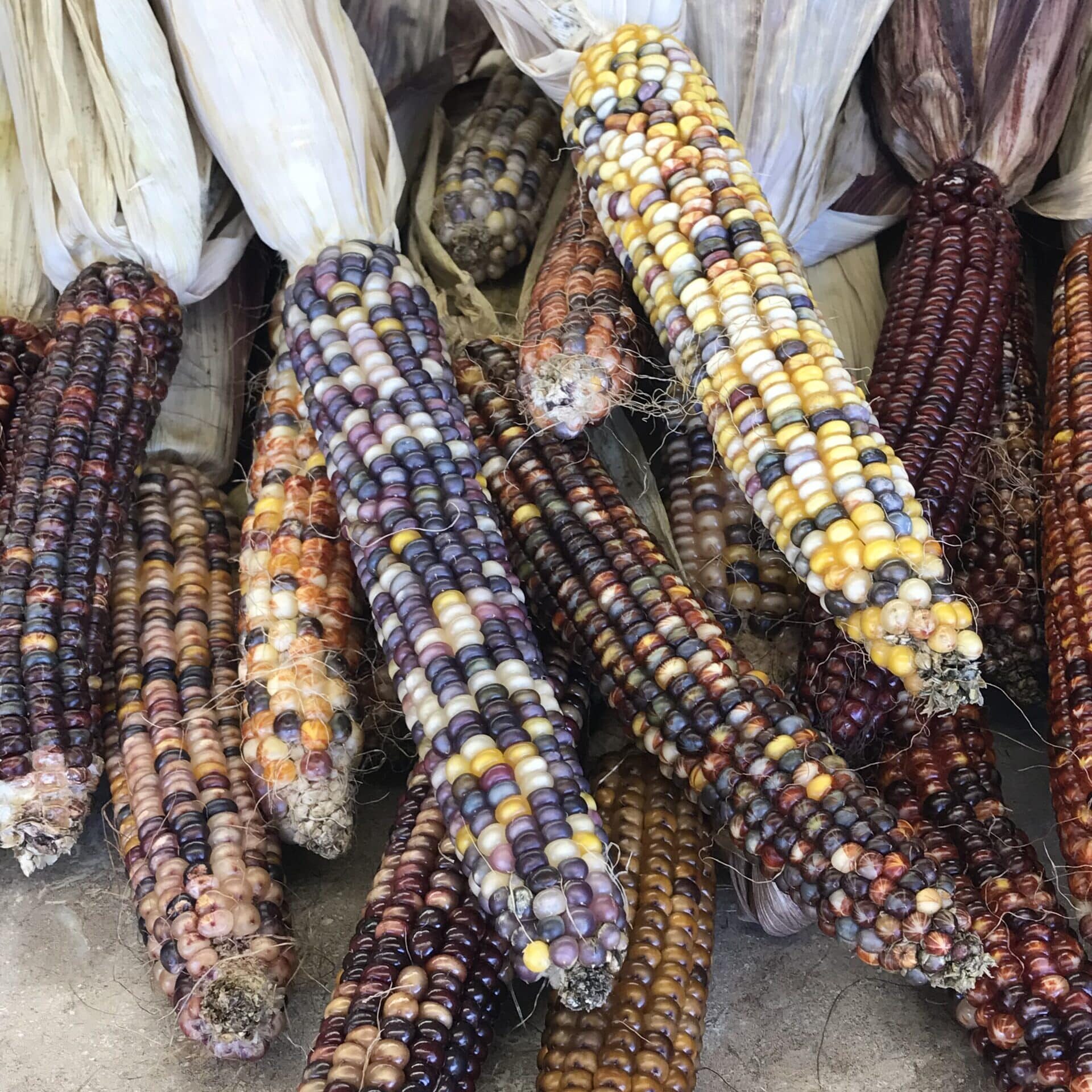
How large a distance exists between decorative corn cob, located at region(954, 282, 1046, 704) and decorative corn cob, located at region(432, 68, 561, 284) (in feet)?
4.27

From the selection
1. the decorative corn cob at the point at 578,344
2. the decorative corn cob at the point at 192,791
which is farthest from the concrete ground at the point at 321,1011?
the decorative corn cob at the point at 578,344

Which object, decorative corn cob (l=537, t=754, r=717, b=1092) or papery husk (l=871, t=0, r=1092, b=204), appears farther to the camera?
papery husk (l=871, t=0, r=1092, b=204)

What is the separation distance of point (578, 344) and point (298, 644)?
801 millimetres

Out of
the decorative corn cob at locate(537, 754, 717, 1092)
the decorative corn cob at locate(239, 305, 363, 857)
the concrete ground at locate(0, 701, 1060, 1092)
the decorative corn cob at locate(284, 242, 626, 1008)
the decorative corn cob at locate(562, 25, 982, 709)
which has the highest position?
the decorative corn cob at locate(562, 25, 982, 709)

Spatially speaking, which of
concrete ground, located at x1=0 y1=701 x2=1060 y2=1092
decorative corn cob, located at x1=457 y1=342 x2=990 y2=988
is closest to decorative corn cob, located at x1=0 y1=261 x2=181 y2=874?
concrete ground, located at x1=0 y1=701 x2=1060 y2=1092

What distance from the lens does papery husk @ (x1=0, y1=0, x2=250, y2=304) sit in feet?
8.04

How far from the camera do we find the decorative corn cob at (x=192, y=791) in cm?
170

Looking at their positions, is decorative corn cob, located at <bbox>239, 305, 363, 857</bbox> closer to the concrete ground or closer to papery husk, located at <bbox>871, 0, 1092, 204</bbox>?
the concrete ground

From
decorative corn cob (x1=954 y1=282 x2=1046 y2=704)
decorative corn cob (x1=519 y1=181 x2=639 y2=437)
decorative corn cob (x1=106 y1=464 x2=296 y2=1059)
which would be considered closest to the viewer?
decorative corn cob (x1=106 y1=464 x2=296 y2=1059)

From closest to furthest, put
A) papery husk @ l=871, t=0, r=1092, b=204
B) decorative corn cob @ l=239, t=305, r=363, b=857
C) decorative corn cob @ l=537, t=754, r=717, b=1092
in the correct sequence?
1. decorative corn cob @ l=537, t=754, r=717, b=1092
2. decorative corn cob @ l=239, t=305, r=363, b=857
3. papery husk @ l=871, t=0, r=1092, b=204

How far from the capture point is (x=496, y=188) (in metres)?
2.81

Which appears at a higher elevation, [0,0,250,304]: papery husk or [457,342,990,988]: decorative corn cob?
[0,0,250,304]: papery husk

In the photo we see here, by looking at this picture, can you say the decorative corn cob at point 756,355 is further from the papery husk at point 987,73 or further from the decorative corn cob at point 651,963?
the papery husk at point 987,73

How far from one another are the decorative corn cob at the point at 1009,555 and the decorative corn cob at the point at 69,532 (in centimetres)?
172
